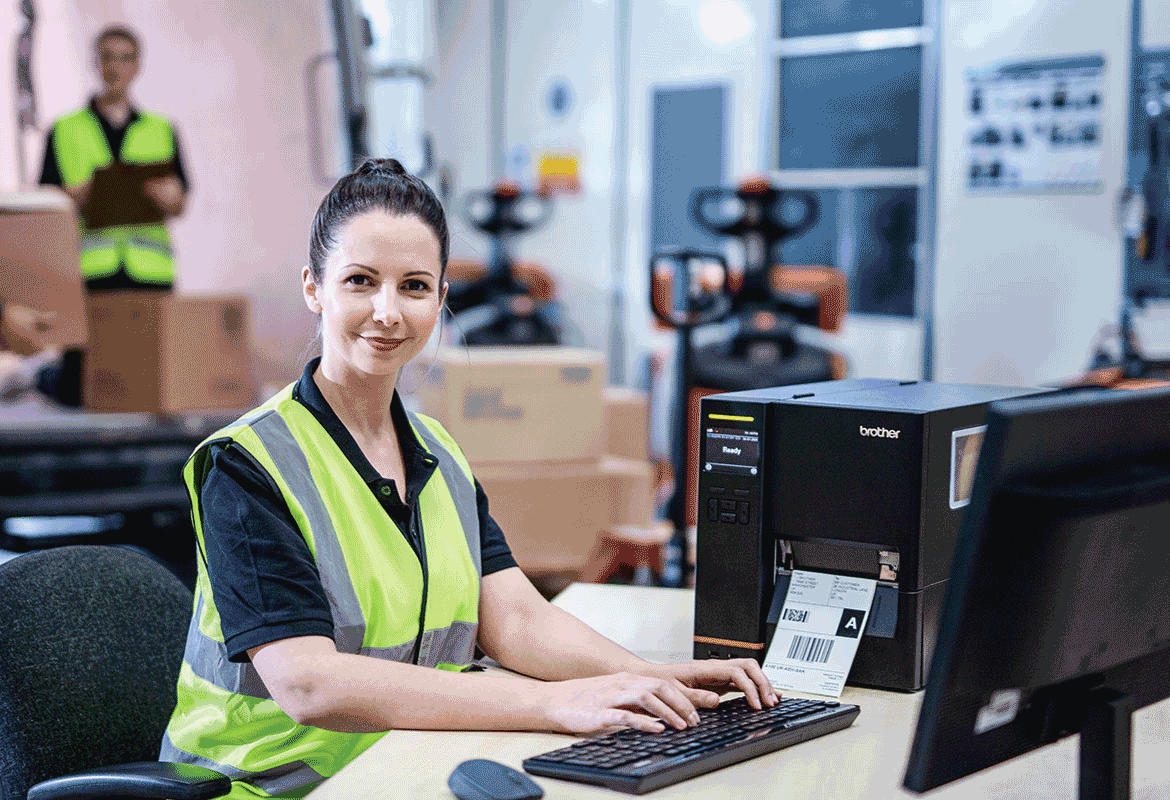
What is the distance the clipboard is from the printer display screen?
12.9 ft

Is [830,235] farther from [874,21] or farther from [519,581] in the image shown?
[519,581]

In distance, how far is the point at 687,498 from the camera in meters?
3.71

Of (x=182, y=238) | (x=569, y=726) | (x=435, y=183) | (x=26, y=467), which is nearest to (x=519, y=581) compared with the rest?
(x=569, y=726)

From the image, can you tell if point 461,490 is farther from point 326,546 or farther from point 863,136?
point 863,136

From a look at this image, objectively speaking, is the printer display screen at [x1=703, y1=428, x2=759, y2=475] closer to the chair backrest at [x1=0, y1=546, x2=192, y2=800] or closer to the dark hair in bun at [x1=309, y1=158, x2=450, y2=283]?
the dark hair in bun at [x1=309, y1=158, x2=450, y2=283]

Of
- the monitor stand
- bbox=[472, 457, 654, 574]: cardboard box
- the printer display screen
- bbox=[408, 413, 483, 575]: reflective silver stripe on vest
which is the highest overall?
the printer display screen

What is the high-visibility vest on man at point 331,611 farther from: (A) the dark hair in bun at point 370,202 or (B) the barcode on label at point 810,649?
(B) the barcode on label at point 810,649

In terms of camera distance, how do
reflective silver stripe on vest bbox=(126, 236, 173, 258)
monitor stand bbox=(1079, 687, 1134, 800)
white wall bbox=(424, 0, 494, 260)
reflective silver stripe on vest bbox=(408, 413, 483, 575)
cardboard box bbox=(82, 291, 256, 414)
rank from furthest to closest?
1. white wall bbox=(424, 0, 494, 260)
2. reflective silver stripe on vest bbox=(126, 236, 173, 258)
3. cardboard box bbox=(82, 291, 256, 414)
4. reflective silver stripe on vest bbox=(408, 413, 483, 575)
5. monitor stand bbox=(1079, 687, 1134, 800)

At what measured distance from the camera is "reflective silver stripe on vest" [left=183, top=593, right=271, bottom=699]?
144 cm

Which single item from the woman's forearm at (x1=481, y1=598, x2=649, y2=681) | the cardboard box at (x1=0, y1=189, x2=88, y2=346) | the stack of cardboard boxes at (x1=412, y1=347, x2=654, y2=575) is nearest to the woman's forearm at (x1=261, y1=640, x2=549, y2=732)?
the woman's forearm at (x1=481, y1=598, x2=649, y2=681)

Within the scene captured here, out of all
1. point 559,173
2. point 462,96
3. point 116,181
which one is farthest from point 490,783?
point 462,96

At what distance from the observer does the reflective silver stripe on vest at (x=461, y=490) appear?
167 centimetres

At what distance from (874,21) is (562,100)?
2176 millimetres

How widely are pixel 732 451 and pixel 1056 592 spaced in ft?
2.29
